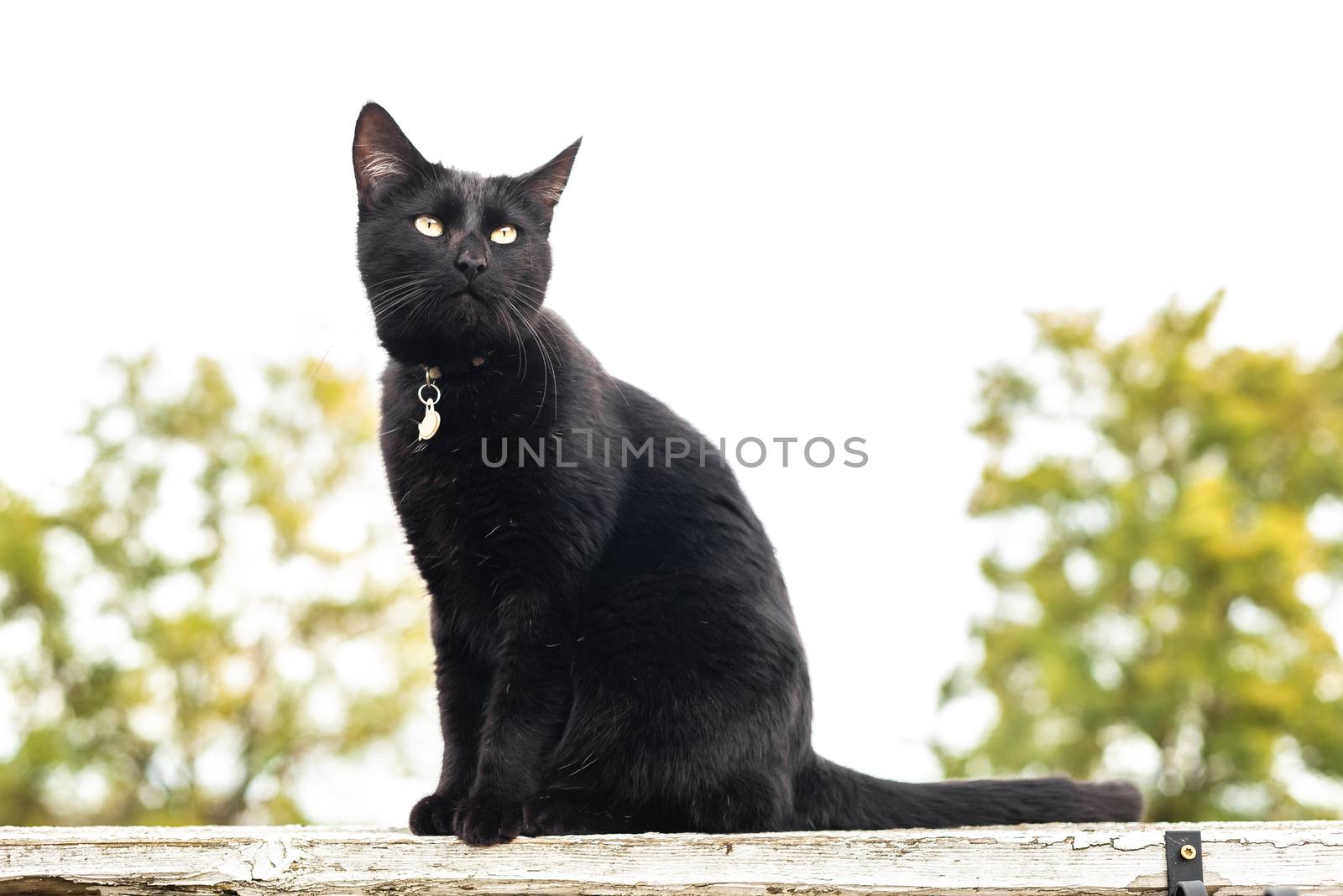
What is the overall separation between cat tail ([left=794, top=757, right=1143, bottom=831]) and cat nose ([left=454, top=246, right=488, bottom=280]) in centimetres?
160

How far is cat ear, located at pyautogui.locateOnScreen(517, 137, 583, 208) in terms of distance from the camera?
3195 mm

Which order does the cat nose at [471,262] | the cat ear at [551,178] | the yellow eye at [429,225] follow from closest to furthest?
the cat nose at [471,262], the yellow eye at [429,225], the cat ear at [551,178]

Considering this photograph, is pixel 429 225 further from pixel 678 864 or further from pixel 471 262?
pixel 678 864

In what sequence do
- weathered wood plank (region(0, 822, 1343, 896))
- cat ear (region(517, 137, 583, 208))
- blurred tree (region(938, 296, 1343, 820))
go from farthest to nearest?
blurred tree (region(938, 296, 1343, 820)) → cat ear (region(517, 137, 583, 208)) → weathered wood plank (region(0, 822, 1343, 896))

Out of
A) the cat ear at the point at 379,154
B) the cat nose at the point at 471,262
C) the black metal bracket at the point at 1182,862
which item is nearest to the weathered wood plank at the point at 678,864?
the black metal bracket at the point at 1182,862

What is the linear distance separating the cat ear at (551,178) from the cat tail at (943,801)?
5.84 feet

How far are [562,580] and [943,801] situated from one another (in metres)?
1.26

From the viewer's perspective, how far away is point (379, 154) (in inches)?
122

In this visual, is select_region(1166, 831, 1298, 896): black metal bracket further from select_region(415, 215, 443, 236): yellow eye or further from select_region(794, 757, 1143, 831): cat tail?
select_region(415, 215, 443, 236): yellow eye

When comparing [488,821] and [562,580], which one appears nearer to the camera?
[488,821]

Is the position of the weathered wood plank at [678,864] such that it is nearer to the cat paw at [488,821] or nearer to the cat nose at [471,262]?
the cat paw at [488,821]

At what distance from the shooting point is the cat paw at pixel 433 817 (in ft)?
9.02

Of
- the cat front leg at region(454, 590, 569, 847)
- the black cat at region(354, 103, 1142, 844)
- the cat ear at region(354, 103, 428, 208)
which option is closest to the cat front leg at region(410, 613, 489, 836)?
the black cat at region(354, 103, 1142, 844)

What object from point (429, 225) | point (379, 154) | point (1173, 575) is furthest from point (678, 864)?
point (1173, 575)
